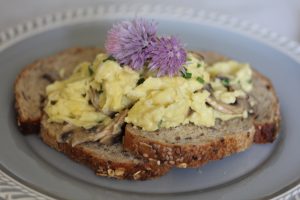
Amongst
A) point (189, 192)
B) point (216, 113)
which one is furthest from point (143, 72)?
point (189, 192)

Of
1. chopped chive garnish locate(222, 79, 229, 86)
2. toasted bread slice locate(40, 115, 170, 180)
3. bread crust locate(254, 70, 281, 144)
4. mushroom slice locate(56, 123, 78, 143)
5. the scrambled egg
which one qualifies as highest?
the scrambled egg

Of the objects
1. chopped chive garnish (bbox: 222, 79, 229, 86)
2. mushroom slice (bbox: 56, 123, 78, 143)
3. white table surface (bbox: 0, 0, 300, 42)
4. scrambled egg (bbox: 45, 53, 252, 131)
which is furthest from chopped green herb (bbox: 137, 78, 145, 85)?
white table surface (bbox: 0, 0, 300, 42)

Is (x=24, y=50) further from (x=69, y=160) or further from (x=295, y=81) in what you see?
(x=295, y=81)

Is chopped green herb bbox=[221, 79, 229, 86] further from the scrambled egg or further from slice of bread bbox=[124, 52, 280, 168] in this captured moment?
slice of bread bbox=[124, 52, 280, 168]

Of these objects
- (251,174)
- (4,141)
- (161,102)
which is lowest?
(251,174)

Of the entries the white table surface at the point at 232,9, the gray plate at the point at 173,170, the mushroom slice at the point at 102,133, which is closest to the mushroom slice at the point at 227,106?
the gray plate at the point at 173,170

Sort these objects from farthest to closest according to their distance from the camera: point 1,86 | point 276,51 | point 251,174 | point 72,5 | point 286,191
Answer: point 72,5
point 276,51
point 1,86
point 251,174
point 286,191
